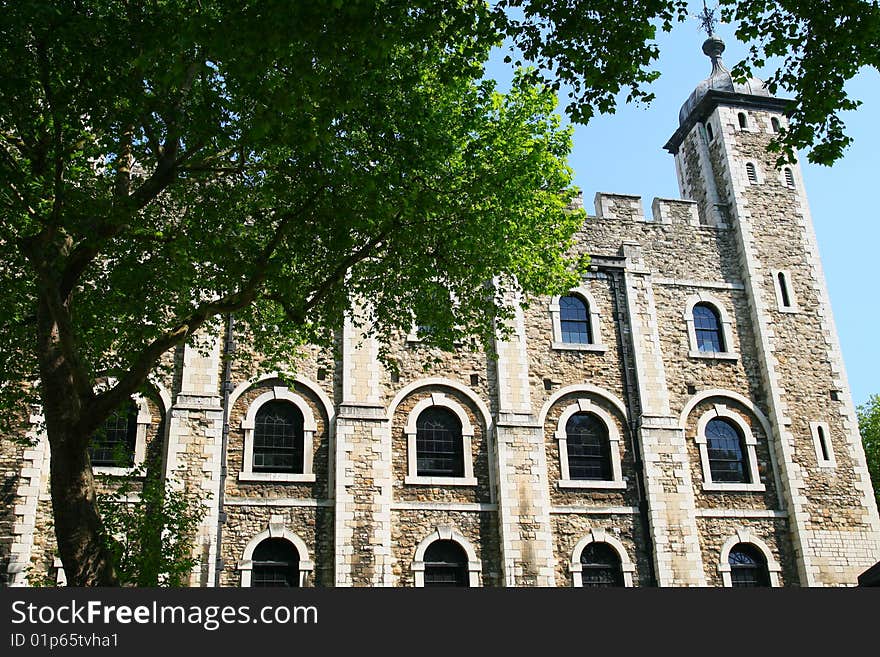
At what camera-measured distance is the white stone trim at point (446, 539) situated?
17.9 metres

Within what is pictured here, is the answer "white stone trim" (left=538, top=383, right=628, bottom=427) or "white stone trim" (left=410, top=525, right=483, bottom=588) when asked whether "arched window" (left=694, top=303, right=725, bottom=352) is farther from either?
"white stone trim" (left=410, top=525, right=483, bottom=588)

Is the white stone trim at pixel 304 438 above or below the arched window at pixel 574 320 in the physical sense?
below

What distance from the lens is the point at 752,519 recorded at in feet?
65.1

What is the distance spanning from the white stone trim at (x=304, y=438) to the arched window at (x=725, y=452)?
31.9 feet

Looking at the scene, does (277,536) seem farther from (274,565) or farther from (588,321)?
(588,321)

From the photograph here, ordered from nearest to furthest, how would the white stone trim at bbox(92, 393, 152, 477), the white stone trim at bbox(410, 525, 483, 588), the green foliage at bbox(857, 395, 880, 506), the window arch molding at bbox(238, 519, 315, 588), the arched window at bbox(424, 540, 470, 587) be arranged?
the window arch molding at bbox(238, 519, 315, 588), the white stone trim at bbox(92, 393, 152, 477), the white stone trim at bbox(410, 525, 483, 588), the arched window at bbox(424, 540, 470, 587), the green foliage at bbox(857, 395, 880, 506)

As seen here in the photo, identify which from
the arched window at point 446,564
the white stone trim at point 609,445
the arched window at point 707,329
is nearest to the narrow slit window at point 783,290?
the arched window at point 707,329

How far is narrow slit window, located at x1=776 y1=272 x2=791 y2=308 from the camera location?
22.4 meters

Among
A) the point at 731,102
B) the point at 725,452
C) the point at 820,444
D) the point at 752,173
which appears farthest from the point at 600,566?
the point at 731,102

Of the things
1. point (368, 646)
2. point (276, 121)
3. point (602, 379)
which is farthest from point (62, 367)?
point (602, 379)

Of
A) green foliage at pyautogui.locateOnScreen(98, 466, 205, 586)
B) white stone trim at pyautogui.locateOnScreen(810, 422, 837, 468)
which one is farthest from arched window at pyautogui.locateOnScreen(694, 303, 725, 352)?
green foliage at pyautogui.locateOnScreen(98, 466, 205, 586)

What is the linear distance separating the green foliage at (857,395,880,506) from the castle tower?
975 centimetres

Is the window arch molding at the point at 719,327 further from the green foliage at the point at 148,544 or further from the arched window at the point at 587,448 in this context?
the green foliage at the point at 148,544

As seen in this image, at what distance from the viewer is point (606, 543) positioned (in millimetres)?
18938
